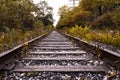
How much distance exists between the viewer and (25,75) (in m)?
4.20

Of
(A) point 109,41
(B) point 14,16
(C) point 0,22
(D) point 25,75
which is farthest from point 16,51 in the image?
(B) point 14,16

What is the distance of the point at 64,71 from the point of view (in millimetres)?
4402

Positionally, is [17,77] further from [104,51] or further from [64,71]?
[104,51]

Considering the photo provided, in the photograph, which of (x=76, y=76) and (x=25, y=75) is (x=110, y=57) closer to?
(x=76, y=76)

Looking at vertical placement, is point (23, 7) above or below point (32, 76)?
above

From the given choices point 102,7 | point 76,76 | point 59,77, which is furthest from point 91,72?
point 102,7

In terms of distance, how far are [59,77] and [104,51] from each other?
5.99ft

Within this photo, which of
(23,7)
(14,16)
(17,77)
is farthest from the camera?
(23,7)

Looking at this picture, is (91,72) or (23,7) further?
(23,7)

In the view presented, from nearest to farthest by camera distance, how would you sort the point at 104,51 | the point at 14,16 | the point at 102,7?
the point at 104,51
the point at 14,16
the point at 102,7

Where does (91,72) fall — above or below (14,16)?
below

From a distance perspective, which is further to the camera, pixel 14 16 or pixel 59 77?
pixel 14 16

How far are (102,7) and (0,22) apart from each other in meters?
39.2

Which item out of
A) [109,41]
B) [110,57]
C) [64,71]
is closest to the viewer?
[64,71]
